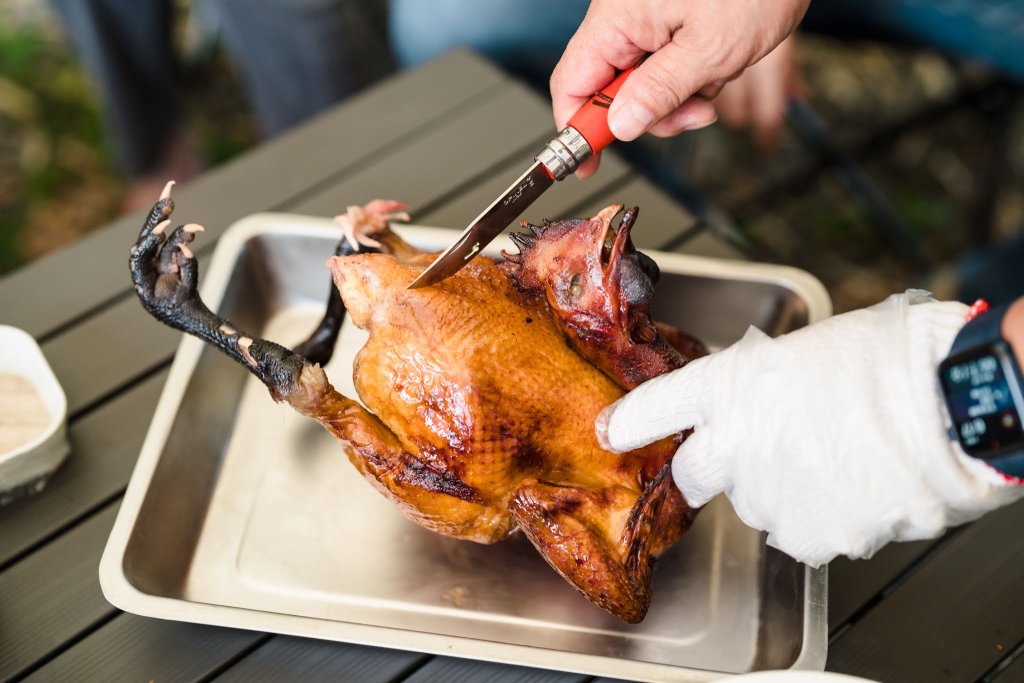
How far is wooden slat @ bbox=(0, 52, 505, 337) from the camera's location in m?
1.72

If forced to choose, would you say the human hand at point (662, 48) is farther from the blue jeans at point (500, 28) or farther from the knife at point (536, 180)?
the blue jeans at point (500, 28)

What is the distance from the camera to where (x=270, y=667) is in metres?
1.30

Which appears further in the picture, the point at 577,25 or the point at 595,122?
the point at 577,25

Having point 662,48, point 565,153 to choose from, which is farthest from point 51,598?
point 662,48

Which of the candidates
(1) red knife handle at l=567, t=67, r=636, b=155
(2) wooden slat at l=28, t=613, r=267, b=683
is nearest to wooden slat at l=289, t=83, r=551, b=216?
(1) red knife handle at l=567, t=67, r=636, b=155

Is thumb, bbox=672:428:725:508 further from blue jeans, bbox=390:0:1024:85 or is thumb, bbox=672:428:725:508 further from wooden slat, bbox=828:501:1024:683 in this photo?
blue jeans, bbox=390:0:1024:85

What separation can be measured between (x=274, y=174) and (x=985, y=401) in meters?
1.46

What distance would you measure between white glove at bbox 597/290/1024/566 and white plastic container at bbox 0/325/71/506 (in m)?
0.99

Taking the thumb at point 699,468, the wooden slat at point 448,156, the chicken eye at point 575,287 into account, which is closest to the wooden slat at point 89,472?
the wooden slat at point 448,156

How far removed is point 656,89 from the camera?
1320 millimetres

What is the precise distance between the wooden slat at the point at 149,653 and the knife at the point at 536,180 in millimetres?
601

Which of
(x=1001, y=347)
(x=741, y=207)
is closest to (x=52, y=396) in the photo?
(x=1001, y=347)

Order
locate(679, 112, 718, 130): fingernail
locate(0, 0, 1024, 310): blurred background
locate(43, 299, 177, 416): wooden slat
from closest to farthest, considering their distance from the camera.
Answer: locate(679, 112, 718, 130): fingernail, locate(43, 299, 177, 416): wooden slat, locate(0, 0, 1024, 310): blurred background

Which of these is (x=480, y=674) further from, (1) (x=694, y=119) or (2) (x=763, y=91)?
(2) (x=763, y=91)
